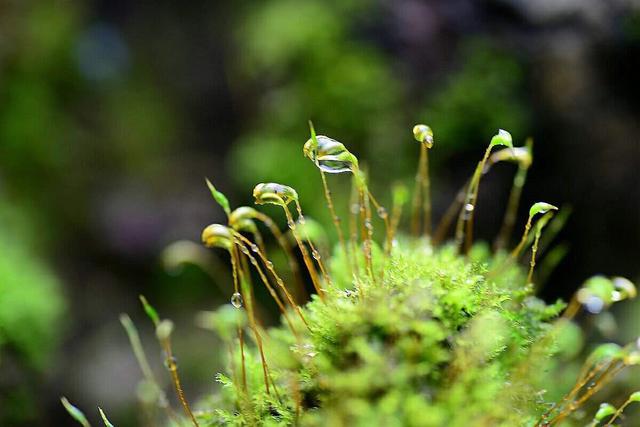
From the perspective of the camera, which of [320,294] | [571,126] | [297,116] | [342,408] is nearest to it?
[342,408]

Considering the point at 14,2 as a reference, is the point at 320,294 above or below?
below

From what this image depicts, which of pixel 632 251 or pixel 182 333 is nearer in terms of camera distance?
pixel 632 251

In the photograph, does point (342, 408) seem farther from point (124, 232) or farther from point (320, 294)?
point (124, 232)

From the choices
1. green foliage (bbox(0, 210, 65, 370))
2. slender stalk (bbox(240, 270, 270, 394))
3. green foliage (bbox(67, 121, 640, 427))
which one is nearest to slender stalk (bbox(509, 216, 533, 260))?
green foliage (bbox(67, 121, 640, 427))

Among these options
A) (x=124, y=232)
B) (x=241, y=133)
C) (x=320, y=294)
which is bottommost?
(x=124, y=232)

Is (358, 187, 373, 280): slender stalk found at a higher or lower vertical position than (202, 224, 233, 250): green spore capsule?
lower

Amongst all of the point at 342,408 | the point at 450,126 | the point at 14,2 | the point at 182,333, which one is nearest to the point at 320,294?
the point at 342,408

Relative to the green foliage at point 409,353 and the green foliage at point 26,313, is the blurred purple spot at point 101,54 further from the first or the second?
the green foliage at point 409,353

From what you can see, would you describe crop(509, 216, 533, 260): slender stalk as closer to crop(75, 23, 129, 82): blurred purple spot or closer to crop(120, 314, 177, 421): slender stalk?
crop(120, 314, 177, 421): slender stalk

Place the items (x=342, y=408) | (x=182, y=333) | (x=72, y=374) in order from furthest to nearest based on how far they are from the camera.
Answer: (x=182, y=333)
(x=72, y=374)
(x=342, y=408)
